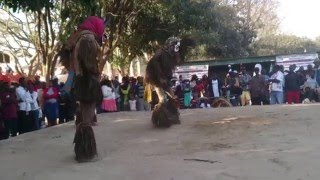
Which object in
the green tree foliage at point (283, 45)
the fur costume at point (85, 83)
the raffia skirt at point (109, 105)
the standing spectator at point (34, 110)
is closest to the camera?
the fur costume at point (85, 83)

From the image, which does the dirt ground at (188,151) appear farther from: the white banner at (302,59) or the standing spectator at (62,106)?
the white banner at (302,59)

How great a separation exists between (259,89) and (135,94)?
13.4ft

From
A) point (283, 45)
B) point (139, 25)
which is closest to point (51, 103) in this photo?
point (139, 25)

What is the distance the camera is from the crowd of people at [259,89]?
14719 millimetres

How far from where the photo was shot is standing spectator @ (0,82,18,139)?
36.3ft

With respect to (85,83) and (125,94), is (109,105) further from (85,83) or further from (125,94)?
(85,83)

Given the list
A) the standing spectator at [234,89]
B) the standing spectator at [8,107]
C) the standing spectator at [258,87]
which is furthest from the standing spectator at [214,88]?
the standing spectator at [8,107]

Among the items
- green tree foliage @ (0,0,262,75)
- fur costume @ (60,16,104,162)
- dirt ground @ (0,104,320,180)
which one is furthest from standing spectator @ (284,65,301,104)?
fur costume @ (60,16,104,162)

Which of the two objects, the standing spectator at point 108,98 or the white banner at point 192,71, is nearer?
the standing spectator at point 108,98

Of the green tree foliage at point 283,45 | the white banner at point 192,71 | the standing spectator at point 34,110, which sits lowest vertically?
the standing spectator at point 34,110

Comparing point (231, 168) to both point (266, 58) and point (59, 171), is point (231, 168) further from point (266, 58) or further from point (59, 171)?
point (266, 58)

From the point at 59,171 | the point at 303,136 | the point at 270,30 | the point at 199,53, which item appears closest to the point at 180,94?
the point at 303,136

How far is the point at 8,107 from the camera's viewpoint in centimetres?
1119

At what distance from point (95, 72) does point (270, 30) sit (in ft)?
145
